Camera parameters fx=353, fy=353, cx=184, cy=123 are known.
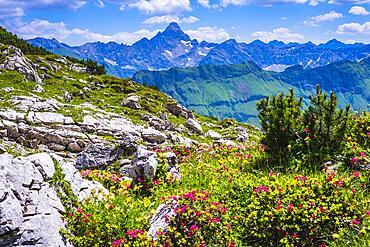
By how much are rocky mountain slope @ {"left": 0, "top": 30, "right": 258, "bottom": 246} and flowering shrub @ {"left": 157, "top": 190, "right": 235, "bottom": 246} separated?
2.43m

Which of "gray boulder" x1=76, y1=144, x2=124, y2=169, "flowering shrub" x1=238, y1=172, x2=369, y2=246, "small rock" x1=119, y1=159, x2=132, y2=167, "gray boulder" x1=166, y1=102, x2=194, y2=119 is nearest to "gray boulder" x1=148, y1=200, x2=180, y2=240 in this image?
"flowering shrub" x1=238, y1=172, x2=369, y2=246

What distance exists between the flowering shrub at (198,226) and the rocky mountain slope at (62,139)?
2.43 meters

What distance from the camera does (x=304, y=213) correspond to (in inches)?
286

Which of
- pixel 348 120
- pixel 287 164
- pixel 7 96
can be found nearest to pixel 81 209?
pixel 287 164

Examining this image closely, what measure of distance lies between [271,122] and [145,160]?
447 cm

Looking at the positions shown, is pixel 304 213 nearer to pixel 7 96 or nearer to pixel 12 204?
pixel 12 204

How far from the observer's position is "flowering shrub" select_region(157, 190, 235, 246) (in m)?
7.32

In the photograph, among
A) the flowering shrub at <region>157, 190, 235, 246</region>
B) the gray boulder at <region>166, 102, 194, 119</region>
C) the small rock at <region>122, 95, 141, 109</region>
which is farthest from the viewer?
the gray boulder at <region>166, 102, 194, 119</region>

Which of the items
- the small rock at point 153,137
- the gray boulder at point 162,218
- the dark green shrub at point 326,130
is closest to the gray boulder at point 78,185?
the gray boulder at point 162,218

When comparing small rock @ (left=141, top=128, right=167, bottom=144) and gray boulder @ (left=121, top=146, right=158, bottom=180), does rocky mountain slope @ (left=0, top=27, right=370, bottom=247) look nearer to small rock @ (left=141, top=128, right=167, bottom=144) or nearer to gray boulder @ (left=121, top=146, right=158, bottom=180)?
gray boulder @ (left=121, top=146, right=158, bottom=180)

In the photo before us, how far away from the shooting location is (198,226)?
749 centimetres

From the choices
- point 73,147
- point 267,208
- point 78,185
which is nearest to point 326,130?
point 267,208

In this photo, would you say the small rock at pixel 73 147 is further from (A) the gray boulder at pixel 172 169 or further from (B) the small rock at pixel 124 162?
(A) the gray boulder at pixel 172 169

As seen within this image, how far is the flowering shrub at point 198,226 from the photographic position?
7.32 metres
